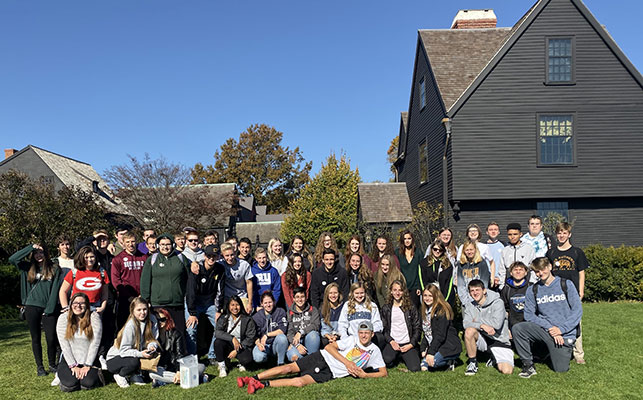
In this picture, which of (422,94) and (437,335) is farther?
(422,94)

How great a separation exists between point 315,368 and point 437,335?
1.86 meters

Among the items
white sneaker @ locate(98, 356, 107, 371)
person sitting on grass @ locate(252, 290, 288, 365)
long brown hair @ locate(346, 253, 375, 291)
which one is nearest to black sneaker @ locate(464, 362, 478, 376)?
long brown hair @ locate(346, 253, 375, 291)

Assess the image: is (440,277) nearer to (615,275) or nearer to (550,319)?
(550,319)

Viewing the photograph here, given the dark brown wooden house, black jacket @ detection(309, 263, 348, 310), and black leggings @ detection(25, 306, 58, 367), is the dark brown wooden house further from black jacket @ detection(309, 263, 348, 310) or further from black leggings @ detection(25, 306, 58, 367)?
black leggings @ detection(25, 306, 58, 367)

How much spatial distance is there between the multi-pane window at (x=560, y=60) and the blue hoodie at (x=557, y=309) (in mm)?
13305

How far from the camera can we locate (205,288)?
707cm

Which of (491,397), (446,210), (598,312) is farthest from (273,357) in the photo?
(446,210)

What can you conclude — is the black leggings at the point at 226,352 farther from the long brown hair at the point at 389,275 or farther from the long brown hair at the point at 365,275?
the long brown hair at the point at 389,275

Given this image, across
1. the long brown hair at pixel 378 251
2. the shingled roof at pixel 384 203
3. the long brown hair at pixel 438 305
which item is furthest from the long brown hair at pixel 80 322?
the shingled roof at pixel 384 203

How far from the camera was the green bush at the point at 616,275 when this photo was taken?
12.4m

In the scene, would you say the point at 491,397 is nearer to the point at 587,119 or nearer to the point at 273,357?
the point at 273,357

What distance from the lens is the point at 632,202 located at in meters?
17.9

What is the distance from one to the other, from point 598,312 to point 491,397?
706 cm

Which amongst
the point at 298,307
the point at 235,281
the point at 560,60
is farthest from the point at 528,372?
the point at 560,60
